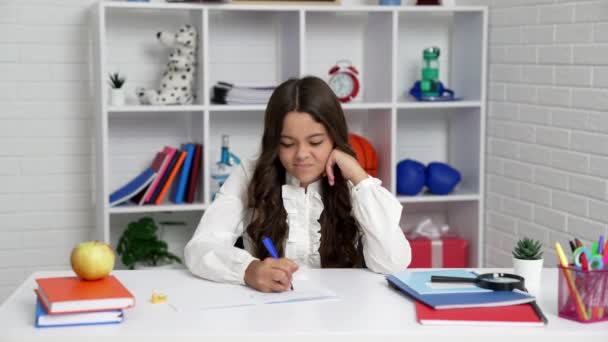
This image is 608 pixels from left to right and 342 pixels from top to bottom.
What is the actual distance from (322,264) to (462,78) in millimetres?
1946

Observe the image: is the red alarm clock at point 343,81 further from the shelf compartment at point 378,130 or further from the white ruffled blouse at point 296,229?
the white ruffled blouse at point 296,229

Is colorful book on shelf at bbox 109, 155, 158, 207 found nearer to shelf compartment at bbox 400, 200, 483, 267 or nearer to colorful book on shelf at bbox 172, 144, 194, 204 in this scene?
colorful book on shelf at bbox 172, 144, 194, 204

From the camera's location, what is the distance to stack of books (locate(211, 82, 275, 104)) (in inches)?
150

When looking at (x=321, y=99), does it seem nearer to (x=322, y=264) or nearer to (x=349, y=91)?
(x=322, y=264)

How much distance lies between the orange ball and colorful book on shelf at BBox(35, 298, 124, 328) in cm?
231

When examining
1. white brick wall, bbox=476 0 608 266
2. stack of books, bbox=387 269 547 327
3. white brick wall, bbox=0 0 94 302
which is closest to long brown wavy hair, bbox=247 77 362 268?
stack of books, bbox=387 269 547 327

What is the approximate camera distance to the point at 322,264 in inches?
99.5

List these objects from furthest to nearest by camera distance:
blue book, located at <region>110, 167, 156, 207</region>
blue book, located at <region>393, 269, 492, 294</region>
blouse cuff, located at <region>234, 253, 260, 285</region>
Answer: blue book, located at <region>110, 167, 156, 207</region> → blouse cuff, located at <region>234, 253, 260, 285</region> → blue book, located at <region>393, 269, 492, 294</region>

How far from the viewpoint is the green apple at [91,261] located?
191 cm

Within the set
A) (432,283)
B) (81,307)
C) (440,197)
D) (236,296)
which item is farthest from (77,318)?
(440,197)

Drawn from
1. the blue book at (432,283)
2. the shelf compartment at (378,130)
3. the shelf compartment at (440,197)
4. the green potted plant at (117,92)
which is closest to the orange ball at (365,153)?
the shelf compartment at (378,130)

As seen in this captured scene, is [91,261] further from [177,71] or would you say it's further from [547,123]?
[547,123]

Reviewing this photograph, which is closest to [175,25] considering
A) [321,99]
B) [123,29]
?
[123,29]

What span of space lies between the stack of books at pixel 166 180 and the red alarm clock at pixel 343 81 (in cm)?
69
